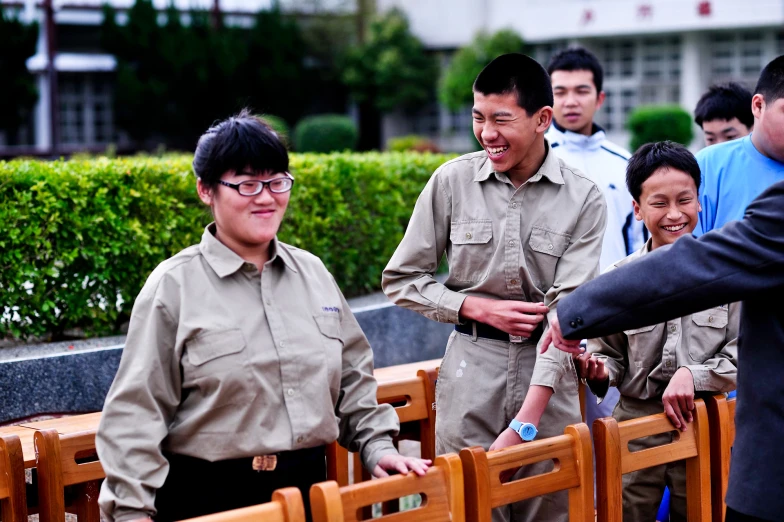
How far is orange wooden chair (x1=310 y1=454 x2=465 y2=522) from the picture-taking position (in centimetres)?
244

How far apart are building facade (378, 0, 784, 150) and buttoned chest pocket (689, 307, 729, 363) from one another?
2106cm

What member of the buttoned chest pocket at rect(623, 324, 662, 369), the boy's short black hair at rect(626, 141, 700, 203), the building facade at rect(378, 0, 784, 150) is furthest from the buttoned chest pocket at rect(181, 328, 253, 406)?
the building facade at rect(378, 0, 784, 150)

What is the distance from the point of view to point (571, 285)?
3.12 metres

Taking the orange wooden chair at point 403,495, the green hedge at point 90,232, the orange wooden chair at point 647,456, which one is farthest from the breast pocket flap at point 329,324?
the green hedge at point 90,232

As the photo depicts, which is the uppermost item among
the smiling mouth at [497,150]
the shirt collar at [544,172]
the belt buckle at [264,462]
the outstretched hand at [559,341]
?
the smiling mouth at [497,150]

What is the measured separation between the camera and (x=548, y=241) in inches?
127

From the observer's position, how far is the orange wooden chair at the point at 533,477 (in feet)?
9.10

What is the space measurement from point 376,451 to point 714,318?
56.3 inches

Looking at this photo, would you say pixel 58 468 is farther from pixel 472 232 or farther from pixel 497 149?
pixel 497 149

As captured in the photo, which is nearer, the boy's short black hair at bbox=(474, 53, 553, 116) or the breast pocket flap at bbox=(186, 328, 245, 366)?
the breast pocket flap at bbox=(186, 328, 245, 366)

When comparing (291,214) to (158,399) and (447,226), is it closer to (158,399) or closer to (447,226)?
(447,226)

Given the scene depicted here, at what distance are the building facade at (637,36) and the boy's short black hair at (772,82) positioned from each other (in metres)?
20.8

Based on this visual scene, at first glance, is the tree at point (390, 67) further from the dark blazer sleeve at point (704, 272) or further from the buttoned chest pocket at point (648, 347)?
the dark blazer sleeve at point (704, 272)

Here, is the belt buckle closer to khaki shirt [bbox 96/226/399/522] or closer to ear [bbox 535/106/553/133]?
khaki shirt [bbox 96/226/399/522]
